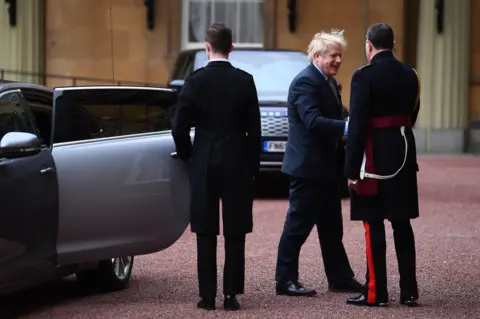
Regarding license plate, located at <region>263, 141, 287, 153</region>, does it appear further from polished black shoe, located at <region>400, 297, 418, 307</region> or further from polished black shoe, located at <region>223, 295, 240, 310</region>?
polished black shoe, located at <region>223, 295, 240, 310</region>

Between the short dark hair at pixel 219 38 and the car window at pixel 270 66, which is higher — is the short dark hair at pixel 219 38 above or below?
above

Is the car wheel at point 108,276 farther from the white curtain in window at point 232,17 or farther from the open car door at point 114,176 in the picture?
the white curtain in window at point 232,17

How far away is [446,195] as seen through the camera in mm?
15469

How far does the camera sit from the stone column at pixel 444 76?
837 inches

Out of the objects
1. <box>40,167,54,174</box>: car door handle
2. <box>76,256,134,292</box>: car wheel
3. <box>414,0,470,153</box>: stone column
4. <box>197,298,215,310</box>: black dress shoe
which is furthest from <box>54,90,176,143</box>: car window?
<box>414,0,470,153</box>: stone column

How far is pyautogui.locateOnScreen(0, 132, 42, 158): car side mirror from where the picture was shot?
7.09 metres

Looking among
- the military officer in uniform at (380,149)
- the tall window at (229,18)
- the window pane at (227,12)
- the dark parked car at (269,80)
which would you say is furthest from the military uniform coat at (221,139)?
the window pane at (227,12)

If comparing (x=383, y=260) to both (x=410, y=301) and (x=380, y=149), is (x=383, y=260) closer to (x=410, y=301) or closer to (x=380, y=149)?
(x=410, y=301)

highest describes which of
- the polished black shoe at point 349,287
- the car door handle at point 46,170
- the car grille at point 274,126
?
the car door handle at point 46,170

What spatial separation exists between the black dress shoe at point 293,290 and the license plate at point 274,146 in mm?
6084

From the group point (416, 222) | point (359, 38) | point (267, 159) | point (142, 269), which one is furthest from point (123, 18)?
point (142, 269)

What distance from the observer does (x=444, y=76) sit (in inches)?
838

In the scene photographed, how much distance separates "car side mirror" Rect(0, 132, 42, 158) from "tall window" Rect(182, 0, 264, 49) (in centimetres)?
1484

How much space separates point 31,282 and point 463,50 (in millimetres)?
15008
